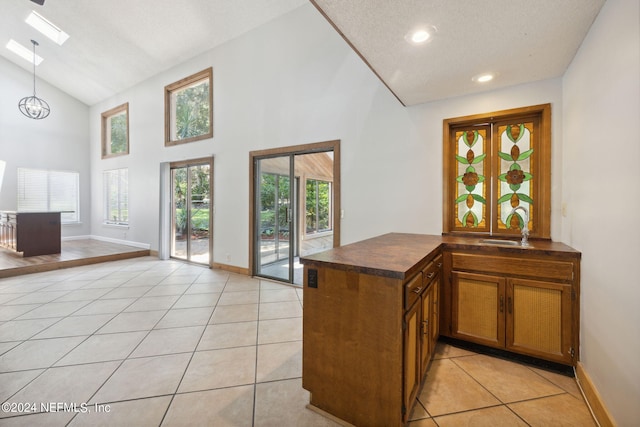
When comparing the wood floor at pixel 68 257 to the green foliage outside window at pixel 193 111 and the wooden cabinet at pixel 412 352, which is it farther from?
the wooden cabinet at pixel 412 352

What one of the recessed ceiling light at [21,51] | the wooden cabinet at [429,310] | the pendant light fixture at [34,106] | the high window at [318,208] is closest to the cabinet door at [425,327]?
the wooden cabinet at [429,310]

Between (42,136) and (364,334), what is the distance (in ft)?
34.3

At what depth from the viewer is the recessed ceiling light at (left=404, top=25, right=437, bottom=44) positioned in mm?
1821

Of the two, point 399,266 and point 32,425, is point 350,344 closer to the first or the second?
point 399,266

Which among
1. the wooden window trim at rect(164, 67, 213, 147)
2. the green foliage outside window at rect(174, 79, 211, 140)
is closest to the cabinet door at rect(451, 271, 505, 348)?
the wooden window trim at rect(164, 67, 213, 147)

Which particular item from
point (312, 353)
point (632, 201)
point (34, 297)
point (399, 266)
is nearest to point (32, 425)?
point (312, 353)

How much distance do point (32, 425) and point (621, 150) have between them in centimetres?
358

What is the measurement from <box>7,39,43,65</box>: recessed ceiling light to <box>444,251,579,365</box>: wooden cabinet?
400 inches

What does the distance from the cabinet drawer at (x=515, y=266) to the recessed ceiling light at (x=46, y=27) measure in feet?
27.6

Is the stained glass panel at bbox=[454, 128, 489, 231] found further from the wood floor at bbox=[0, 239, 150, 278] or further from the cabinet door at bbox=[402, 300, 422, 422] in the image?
the wood floor at bbox=[0, 239, 150, 278]

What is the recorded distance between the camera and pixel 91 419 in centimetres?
159

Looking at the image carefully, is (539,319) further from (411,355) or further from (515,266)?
(411,355)

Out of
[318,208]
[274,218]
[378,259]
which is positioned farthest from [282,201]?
[378,259]

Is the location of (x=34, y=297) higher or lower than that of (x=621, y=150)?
lower
